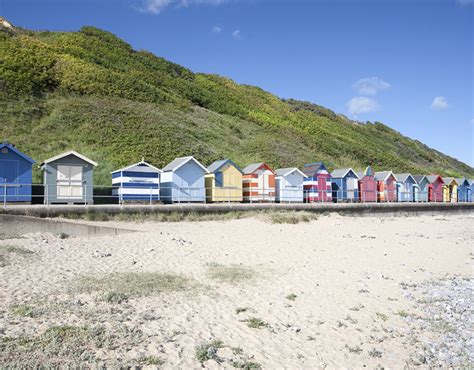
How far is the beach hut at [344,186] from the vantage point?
32500mm

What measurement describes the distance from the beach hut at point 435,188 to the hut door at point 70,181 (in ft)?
111

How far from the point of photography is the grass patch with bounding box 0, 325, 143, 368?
542cm

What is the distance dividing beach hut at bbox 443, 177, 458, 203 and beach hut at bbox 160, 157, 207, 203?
99.7 ft

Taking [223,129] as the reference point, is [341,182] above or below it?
below

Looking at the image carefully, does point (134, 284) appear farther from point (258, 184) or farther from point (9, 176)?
point (258, 184)

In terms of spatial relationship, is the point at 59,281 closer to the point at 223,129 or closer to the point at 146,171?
the point at 146,171

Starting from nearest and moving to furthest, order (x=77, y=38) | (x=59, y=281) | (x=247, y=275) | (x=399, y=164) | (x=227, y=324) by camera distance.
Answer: (x=227, y=324) → (x=59, y=281) → (x=247, y=275) → (x=77, y=38) → (x=399, y=164)

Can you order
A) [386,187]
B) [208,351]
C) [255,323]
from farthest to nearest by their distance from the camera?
[386,187] < [255,323] < [208,351]

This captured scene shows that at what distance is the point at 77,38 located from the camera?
5106 cm

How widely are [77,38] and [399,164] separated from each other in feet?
Result: 152

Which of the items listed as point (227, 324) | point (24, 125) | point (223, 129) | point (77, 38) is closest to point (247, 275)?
point (227, 324)

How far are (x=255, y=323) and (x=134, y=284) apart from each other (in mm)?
3281

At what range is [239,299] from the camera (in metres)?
8.73

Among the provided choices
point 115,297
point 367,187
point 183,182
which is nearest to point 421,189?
point 367,187
